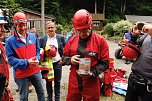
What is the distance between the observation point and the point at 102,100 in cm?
638

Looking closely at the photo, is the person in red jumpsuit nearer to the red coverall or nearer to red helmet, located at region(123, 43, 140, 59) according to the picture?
red helmet, located at region(123, 43, 140, 59)

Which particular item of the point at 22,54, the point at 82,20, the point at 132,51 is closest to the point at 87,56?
the point at 82,20

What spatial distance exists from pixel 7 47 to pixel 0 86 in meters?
1.36

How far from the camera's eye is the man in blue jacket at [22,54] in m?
4.53

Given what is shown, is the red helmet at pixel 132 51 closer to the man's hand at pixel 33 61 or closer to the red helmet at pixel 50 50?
the man's hand at pixel 33 61

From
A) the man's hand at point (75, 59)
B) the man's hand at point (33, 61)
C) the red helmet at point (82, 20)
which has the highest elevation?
the red helmet at point (82, 20)

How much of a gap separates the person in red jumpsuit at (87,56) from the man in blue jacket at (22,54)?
957 millimetres

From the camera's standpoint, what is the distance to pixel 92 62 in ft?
12.2

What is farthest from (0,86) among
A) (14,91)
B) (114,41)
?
(114,41)

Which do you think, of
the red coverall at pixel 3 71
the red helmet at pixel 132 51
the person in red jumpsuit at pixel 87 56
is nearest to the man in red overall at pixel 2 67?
the red coverall at pixel 3 71

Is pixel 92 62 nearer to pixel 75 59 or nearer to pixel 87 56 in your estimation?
pixel 87 56

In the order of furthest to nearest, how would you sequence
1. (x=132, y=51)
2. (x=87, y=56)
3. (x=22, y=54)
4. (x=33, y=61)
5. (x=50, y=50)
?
(x=50, y=50)
(x=22, y=54)
(x=33, y=61)
(x=132, y=51)
(x=87, y=56)

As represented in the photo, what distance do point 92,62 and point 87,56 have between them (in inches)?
4.6

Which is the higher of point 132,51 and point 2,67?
point 132,51
